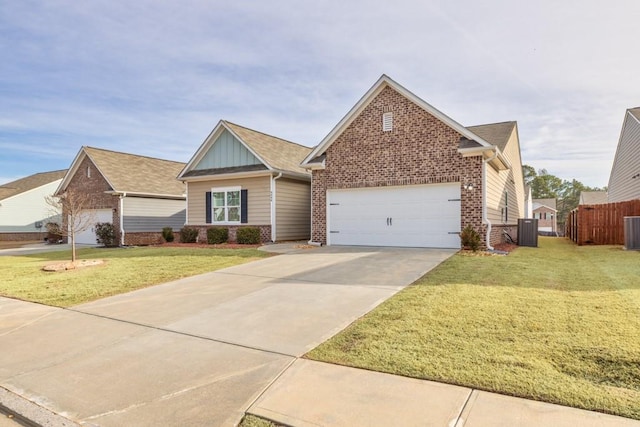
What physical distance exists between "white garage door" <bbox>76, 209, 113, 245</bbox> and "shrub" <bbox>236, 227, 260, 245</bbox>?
9502 millimetres

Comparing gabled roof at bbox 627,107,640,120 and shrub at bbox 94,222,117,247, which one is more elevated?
gabled roof at bbox 627,107,640,120

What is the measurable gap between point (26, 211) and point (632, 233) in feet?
Answer: 124

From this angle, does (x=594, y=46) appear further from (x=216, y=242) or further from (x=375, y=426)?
(x=216, y=242)

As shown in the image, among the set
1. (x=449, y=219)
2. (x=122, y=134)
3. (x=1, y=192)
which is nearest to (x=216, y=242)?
(x=449, y=219)

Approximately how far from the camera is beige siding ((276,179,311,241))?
56.5ft

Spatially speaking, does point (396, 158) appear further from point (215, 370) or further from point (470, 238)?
point (215, 370)

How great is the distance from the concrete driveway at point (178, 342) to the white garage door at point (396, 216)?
4904mm

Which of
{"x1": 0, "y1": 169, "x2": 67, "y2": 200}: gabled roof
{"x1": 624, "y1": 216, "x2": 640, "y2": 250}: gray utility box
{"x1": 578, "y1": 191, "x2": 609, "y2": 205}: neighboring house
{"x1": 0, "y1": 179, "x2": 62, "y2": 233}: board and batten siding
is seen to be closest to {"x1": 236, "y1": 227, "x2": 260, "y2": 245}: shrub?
{"x1": 624, "y1": 216, "x2": 640, "y2": 250}: gray utility box

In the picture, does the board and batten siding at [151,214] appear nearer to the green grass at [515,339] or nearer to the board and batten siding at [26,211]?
the board and batten siding at [26,211]

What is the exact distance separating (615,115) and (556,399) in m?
27.0

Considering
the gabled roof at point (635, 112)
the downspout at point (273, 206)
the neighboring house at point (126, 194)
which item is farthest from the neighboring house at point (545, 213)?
the neighboring house at point (126, 194)

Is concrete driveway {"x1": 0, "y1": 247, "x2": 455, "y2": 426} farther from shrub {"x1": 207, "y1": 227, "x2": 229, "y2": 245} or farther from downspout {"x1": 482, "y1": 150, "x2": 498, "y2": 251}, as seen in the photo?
shrub {"x1": 207, "y1": 227, "x2": 229, "y2": 245}

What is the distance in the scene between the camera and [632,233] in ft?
41.9

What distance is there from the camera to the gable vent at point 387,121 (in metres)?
13.7
